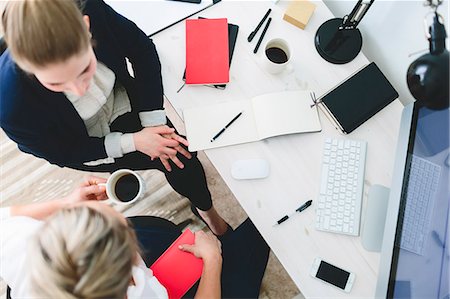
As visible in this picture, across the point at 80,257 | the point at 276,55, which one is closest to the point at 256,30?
the point at 276,55

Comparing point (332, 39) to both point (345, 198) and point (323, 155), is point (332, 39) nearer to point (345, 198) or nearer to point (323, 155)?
point (323, 155)

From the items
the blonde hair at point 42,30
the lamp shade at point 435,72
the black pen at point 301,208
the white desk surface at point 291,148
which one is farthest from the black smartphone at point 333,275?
the blonde hair at point 42,30

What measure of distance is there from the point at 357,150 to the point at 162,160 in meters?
0.57

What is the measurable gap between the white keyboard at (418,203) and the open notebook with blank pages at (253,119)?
11.7 inches

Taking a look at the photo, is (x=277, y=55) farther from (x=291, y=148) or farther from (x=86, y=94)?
(x=86, y=94)

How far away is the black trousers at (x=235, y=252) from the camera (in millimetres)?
1236

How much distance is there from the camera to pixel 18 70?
95cm

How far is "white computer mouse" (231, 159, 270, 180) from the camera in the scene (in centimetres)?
113

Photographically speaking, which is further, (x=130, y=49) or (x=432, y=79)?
(x=130, y=49)

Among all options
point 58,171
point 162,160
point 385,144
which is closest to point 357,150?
point 385,144

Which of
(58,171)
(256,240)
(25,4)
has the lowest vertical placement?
(58,171)

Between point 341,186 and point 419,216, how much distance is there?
0.24 meters

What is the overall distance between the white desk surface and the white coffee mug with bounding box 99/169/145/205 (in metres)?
0.22

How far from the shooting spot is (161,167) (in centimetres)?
139
